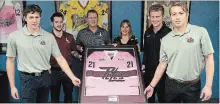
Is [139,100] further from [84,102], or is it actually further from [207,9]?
[207,9]

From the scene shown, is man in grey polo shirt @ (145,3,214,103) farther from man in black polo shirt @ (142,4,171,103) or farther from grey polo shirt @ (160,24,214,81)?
man in black polo shirt @ (142,4,171,103)

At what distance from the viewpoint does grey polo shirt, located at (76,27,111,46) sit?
523 cm

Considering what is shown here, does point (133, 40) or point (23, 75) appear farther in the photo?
point (133, 40)

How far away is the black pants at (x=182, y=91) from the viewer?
163 inches

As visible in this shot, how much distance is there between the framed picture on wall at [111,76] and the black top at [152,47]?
0.20m

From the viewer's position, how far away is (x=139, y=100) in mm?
4176

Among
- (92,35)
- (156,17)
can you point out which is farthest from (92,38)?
(156,17)

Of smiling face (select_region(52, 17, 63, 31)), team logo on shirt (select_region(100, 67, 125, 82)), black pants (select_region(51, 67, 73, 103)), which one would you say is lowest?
black pants (select_region(51, 67, 73, 103))

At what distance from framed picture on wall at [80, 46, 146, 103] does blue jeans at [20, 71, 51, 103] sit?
452mm

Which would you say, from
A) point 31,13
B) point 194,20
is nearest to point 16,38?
point 31,13

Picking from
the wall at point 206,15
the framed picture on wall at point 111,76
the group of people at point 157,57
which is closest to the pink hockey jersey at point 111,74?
the framed picture on wall at point 111,76

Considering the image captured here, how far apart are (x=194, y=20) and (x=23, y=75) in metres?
2.88

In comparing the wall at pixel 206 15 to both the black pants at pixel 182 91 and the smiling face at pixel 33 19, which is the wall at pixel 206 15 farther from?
the smiling face at pixel 33 19

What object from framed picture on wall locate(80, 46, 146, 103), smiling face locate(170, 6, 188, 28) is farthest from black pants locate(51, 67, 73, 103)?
smiling face locate(170, 6, 188, 28)
